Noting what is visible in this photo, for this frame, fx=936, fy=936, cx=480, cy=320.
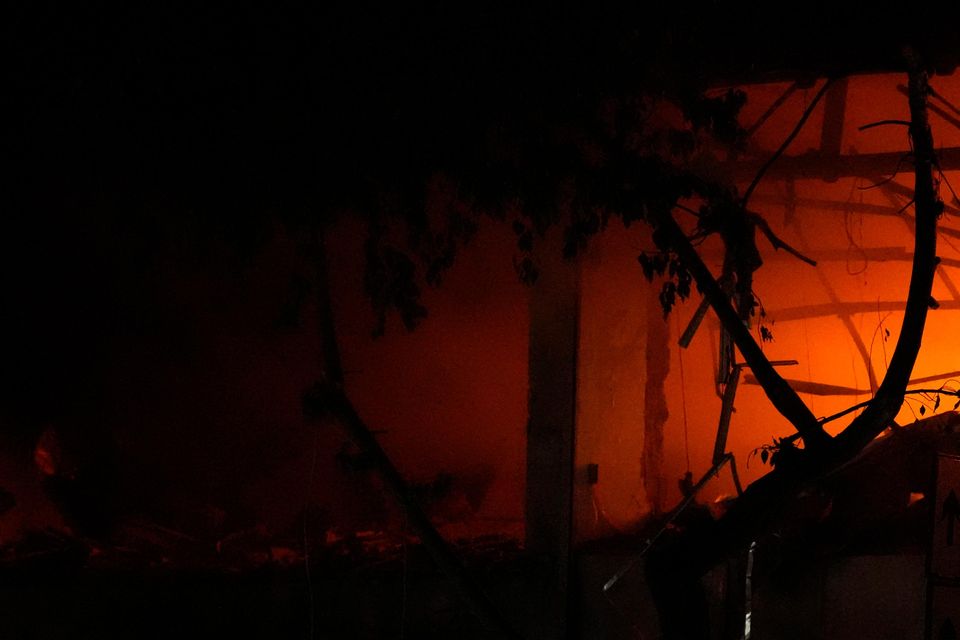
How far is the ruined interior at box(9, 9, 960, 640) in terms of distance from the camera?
255 inches

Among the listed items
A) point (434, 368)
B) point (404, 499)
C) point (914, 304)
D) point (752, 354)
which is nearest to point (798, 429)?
point (752, 354)

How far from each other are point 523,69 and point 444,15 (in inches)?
26.3

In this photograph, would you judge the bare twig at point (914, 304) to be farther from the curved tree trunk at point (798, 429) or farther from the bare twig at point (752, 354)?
the bare twig at point (752, 354)

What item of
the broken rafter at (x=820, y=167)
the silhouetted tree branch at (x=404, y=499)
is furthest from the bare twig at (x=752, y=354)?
the broken rafter at (x=820, y=167)

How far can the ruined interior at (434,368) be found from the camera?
21.3 feet

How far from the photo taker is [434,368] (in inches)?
373

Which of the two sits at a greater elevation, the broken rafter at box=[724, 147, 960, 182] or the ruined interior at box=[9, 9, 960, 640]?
the broken rafter at box=[724, 147, 960, 182]

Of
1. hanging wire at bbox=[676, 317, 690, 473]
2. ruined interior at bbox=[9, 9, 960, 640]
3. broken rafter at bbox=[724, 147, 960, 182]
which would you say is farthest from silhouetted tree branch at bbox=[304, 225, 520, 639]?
broken rafter at bbox=[724, 147, 960, 182]

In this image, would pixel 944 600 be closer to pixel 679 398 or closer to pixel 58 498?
pixel 679 398

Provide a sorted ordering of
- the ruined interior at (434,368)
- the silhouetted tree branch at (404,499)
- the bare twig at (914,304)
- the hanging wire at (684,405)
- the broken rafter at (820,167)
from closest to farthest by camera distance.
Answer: the bare twig at (914,304) → the silhouetted tree branch at (404,499) → the ruined interior at (434,368) → the broken rafter at (820,167) → the hanging wire at (684,405)

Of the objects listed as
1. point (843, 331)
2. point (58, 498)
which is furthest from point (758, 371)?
point (58, 498)

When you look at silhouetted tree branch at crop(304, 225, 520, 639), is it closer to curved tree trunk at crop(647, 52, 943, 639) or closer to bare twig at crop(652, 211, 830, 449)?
curved tree trunk at crop(647, 52, 943, 639)

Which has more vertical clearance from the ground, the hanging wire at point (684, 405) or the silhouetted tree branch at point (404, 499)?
the hanging wire at point (684, 405)

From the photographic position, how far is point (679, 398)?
8.36 metres
